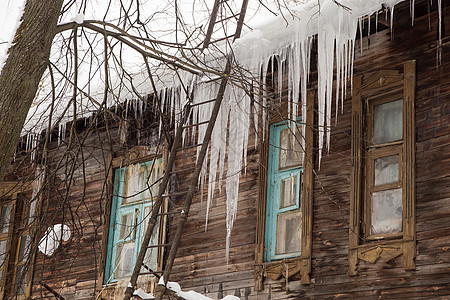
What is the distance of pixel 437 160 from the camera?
6.71 metres

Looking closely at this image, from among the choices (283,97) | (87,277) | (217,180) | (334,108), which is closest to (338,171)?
(334,108)

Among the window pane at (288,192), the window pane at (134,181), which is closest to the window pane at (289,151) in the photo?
the window pane at (288,192)

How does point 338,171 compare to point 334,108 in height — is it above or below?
below

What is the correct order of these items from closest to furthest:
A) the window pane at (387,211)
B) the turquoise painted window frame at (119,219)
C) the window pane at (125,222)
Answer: the window pane at (387,211) → the turquoise painted window frame at (119,219) → the window pane at (125,222)

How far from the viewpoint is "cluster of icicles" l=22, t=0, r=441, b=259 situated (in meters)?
7.25

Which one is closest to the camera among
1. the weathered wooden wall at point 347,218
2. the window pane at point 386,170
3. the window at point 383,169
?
the weathered wooden wall at point 347,218

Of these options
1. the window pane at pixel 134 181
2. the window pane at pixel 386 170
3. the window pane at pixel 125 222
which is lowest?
the window pane at pixel 386 170

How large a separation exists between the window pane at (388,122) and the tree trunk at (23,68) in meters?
3.70

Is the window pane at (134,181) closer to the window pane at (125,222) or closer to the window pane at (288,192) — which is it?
the window pane at (125,222)

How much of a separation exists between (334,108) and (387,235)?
1626 millimetres

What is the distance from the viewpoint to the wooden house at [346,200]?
21.5 feet

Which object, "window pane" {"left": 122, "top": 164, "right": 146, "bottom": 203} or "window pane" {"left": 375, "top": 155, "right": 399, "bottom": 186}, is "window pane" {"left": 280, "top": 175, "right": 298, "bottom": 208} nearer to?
"window pane" {"left": 375, "top": 155, "right": 399, "bottom": 186}

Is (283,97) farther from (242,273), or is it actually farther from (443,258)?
(443,258)

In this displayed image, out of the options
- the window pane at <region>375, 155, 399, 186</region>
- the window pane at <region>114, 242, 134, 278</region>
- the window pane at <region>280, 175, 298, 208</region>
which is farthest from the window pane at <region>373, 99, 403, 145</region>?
the window pane at <region>114, 242, 134, 278</region>
